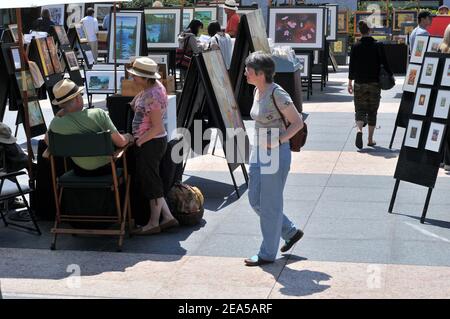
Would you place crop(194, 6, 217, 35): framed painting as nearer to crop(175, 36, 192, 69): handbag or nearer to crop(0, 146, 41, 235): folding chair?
crop(175, 36, 192, 69): handbag

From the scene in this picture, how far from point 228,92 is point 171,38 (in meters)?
10.7

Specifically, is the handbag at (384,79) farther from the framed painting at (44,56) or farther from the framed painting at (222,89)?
the framed painting at (44,56)

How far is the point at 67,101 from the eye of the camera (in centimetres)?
726

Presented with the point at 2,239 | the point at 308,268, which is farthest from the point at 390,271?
the point at 2,239

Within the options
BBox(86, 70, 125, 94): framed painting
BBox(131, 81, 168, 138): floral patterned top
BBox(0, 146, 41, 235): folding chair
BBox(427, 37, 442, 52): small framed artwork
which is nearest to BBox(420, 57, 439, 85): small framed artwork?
BBox(131, 81, 168, 138): floral patterned top

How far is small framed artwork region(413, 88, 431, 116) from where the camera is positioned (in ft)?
27.3

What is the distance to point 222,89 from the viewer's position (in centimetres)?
969

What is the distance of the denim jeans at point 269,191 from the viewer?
21.7ft

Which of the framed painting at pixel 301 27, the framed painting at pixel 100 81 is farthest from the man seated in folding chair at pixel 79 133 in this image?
the framed painting at pixel 301 27

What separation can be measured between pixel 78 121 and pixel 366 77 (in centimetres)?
609

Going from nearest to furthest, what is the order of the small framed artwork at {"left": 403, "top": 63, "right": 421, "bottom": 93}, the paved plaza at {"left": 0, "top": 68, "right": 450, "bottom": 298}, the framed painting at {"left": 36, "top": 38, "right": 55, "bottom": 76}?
the paved plaza at {"left": 0, "top": 68, "right": 450, "bottom": 298}
the small framed artwork at {"left": 403, "top": 63, "right": 421, "bottom": 93}
the framed painting at {"left": 36, "top": 38, "right": 55, "bottom": 76}

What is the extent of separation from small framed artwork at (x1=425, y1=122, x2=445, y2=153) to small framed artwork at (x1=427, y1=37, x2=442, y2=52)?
3.37 m

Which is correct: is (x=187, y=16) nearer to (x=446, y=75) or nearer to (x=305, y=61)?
(x=305, y=61)

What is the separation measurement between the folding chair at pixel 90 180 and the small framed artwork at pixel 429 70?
313 centimetres
